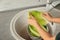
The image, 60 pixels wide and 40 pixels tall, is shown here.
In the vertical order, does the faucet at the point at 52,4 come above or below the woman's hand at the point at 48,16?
above

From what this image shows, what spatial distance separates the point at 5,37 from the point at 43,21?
0.85 ft

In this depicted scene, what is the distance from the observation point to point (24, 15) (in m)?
1.05

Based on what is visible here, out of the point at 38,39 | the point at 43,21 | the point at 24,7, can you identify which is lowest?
the point at 38,39

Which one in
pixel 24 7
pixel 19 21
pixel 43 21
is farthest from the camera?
pixel 24 7

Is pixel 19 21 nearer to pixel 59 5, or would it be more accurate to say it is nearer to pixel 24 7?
pixel 24 7

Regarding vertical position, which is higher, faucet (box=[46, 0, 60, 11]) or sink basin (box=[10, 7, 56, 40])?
faucet (box=[46, 0, 60, 11])

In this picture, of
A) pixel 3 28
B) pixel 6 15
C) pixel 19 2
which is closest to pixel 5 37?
pixel 3 28

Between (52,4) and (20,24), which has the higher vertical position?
(52,4)

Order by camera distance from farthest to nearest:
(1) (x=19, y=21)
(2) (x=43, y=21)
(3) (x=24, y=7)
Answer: (3) (x=24, y=7) < (1) (x=19, y=21) < (2) (x=43, y=21)

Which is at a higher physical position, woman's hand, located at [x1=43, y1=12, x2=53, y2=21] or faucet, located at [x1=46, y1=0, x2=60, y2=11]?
faucet, located at [x1=46, y1=0, x2=60, y2=11]

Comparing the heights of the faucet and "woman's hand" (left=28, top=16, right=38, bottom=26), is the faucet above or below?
above

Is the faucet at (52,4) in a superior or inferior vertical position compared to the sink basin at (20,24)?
superior

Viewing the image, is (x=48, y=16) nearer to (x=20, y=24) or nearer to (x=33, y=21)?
(x=33, y=21)

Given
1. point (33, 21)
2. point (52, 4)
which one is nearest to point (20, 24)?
point (33, 21)
